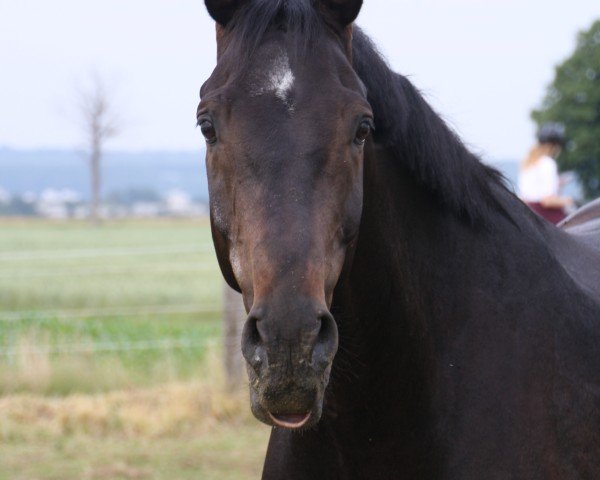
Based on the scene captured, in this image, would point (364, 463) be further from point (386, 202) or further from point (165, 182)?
point (165, 182)

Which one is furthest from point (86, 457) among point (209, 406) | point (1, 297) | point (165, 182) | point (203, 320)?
point (165, 182)

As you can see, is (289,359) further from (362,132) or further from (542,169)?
(542,169)

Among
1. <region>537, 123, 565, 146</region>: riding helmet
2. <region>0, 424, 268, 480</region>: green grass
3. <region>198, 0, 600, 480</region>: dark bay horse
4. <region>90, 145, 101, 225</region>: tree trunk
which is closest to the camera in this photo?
<region>198, 0, 600, 480</region>: dark bay horse

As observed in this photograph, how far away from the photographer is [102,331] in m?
10.7

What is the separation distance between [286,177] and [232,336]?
5.76 meters

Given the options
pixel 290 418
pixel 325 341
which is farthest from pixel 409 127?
pixel 290 418

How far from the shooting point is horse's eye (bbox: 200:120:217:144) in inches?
88.7

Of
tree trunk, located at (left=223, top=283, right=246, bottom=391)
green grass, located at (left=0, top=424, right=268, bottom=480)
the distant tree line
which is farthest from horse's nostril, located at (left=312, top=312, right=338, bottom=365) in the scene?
the distant tree line

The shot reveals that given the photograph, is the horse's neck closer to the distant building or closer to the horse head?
the horse head

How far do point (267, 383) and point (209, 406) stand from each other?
5.67 meters

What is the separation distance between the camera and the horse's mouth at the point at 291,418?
2.05 meters

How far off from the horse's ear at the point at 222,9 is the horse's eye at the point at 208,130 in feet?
1.06

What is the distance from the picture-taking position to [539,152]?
684 cm

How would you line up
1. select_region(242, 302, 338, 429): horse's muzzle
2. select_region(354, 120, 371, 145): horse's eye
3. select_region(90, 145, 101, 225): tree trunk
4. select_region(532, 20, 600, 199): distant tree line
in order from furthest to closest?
select_region(90, 145, 101, 225): tree trunk, select_region(532, 20, 600, 199): distant tree line, select_region(354, 120, 371, 145): horse's eye, select_region(242, 302, 338, 429): horse's muzzle
